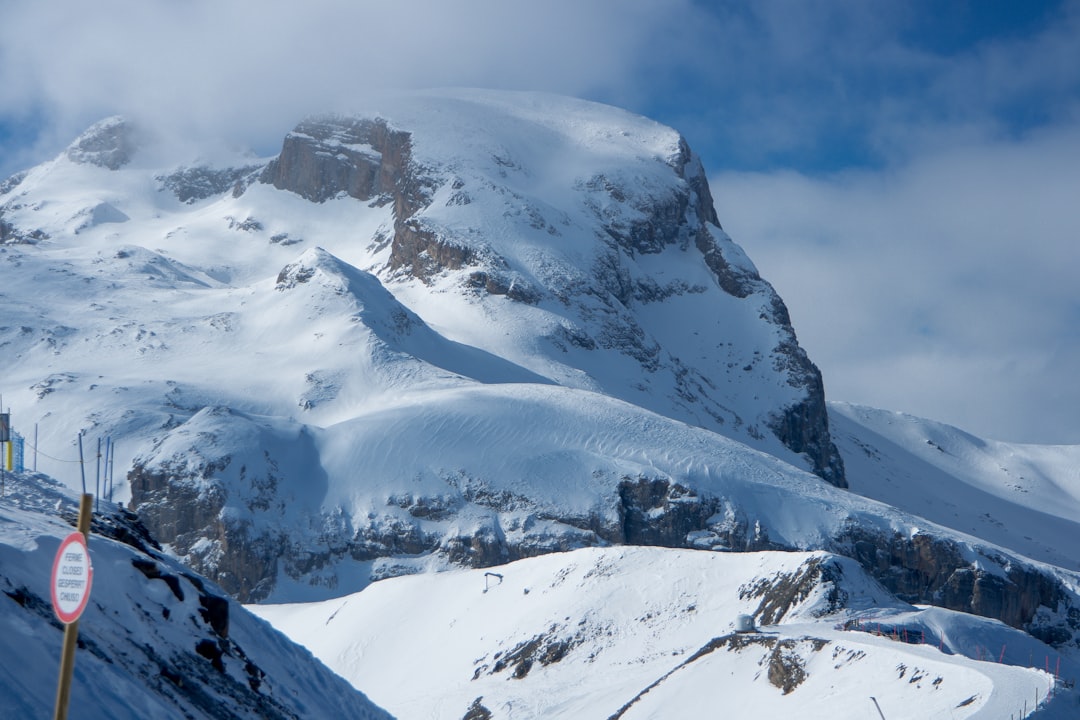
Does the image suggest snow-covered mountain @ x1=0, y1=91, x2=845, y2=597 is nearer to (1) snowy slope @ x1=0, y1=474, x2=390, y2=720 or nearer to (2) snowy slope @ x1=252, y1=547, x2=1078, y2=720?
(2) snowy slope @ x1=252, y1=547, x2=1078, y2=720

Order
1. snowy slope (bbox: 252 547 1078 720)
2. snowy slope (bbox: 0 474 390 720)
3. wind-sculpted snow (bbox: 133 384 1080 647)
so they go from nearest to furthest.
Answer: snowy slope (bbox: 0 474 390 720)
snowy slope (bbox: 252 547 1078 720)
wind-sculpted snow (bbox: 133 384 1080 647)

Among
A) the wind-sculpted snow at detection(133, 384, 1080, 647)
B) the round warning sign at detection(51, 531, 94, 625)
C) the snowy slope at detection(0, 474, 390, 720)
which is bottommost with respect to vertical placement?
the wind-sculpted snow at detection(133, 384, 1080, 647)

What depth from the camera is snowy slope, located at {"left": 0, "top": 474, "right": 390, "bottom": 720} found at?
2200cm

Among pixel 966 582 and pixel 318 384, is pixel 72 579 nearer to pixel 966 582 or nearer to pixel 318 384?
pixel 966 582

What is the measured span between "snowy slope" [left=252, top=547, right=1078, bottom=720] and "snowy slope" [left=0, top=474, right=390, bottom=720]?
1804 cm

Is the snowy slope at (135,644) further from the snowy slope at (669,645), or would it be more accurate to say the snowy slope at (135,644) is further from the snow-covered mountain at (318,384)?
the snow-covered mountain at (318,384)

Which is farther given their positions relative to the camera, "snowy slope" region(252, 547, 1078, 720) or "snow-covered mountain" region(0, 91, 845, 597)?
"snow-covered mountain" region(0, 91, 845, 597)

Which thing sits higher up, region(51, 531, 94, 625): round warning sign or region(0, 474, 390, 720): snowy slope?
region(51, 531, 94, 625): round warning sign

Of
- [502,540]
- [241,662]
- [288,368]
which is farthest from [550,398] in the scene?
[241,662]

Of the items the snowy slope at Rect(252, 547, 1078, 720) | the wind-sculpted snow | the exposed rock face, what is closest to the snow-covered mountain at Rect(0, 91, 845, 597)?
the wind-sculpted snow

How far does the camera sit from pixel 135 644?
25.9 metres

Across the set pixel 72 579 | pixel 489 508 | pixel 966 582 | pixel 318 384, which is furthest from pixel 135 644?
pixel 318 384

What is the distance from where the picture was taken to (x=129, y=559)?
2883cm

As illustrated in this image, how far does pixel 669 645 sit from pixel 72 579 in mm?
58455
